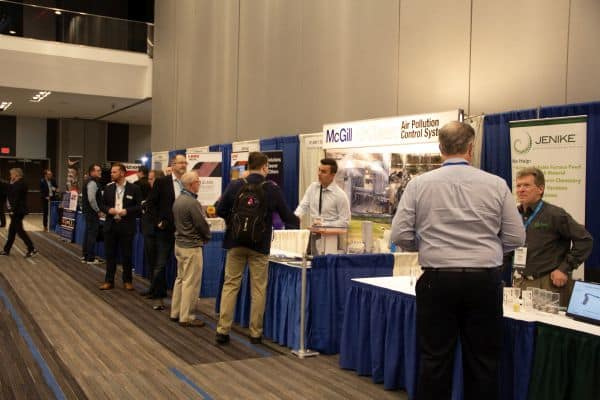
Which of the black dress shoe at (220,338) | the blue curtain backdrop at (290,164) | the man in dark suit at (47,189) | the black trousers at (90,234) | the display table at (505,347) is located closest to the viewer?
the display table at (505,347)

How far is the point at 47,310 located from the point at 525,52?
4.82m

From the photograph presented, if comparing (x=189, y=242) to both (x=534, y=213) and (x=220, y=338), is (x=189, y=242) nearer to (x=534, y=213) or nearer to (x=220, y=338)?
(x=220, y=338)

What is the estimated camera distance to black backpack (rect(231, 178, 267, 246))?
4465 mm

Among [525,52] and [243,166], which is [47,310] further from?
[525,52]

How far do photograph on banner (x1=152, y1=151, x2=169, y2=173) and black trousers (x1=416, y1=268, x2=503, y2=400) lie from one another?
9.83 m

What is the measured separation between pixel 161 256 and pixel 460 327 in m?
4.16

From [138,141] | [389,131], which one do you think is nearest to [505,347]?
[389,131]

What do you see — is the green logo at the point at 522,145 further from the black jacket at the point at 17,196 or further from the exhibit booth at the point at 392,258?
the black jacket at the point at 17,196

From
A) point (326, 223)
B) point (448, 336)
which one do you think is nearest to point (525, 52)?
point (326, 223)

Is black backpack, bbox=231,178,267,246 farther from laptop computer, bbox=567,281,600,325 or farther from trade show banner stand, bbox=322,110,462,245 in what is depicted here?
laptop computer, bbox=567,281,600,325

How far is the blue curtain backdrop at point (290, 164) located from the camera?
7.82 meters

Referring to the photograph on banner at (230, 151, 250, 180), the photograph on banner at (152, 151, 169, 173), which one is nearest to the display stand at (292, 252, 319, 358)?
the photograph on banner at (230, 151, 250, 180)

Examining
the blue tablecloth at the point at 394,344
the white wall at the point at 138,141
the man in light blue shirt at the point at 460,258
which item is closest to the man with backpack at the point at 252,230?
the blue tablecloth at the point at 394,344

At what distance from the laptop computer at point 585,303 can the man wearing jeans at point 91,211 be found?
6872 millimetres
